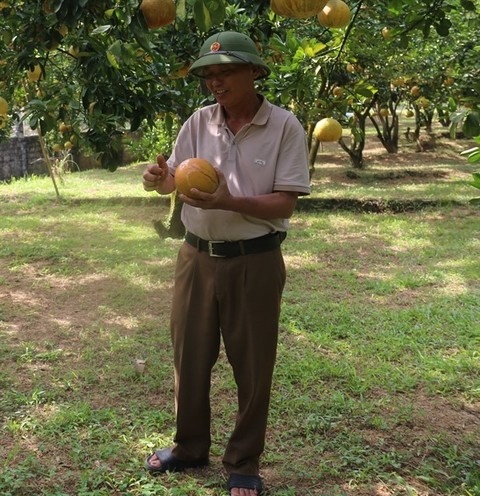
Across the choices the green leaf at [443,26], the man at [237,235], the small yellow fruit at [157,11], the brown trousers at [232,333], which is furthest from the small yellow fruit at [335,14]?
the brown trousers at [232,333]

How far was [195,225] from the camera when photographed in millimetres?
2174

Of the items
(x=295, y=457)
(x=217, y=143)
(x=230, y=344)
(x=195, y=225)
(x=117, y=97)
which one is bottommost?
(x=295, y=457)

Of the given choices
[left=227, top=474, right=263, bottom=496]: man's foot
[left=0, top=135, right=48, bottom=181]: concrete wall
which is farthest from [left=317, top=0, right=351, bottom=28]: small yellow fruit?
[left=0, top=135, right=48, bottom=181]: concrete wall

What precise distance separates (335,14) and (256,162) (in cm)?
104

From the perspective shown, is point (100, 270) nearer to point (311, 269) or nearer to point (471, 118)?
point (311, 269)

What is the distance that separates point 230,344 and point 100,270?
3628 mm

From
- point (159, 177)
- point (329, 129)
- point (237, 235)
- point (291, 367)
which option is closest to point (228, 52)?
point (159, 177)

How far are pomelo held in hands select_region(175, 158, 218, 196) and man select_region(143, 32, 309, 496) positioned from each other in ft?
0.10

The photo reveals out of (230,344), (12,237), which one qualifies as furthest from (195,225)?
(12,237)

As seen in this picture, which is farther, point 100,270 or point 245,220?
point 100,270

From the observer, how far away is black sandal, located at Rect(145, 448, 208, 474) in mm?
2479

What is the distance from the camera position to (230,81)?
2.05 meters

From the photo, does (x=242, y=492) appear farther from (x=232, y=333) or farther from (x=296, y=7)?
(x=296, y=7)

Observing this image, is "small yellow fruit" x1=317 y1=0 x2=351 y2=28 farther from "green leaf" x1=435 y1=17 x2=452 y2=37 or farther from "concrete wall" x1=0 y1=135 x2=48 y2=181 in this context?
"concrete wall" x1=0 y1=135 x2=48 y2=181
